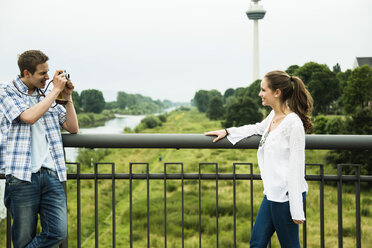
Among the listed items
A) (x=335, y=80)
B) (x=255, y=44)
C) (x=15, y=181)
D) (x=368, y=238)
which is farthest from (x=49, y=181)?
(x=255, y=44)

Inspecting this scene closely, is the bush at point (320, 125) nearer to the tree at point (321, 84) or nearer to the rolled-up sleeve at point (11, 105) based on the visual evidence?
the tree at point (321, 84)

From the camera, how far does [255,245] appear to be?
2375 mm

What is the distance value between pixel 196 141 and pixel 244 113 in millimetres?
60553

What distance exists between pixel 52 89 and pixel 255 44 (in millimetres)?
104003

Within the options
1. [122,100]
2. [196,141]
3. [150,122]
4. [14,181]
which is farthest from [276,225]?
[150,122]

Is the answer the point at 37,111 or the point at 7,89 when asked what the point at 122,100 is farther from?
the point at 37,111

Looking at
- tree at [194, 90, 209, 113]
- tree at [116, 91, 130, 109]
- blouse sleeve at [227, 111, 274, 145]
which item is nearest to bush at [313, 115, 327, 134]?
tree at [116, 91, 130, 109]

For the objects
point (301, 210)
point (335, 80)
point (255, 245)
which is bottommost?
point (255, 245)

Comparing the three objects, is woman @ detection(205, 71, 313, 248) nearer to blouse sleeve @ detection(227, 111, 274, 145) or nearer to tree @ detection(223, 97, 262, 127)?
blouse sleeve @ detection(227, 111, 274, 145)

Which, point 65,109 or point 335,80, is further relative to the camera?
point 335,80

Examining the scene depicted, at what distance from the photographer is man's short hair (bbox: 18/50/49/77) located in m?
2.33

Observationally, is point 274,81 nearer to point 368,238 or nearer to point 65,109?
point 65,109

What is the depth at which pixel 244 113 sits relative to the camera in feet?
205

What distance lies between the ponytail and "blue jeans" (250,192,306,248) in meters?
0.42
